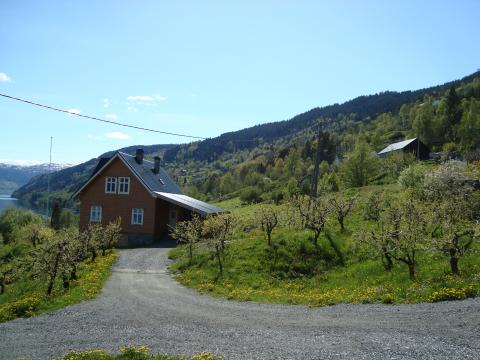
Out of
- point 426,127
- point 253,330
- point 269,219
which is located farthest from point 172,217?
point 426,127

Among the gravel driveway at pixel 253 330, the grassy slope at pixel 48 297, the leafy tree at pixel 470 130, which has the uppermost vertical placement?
the leafy tree at pixel 470 130

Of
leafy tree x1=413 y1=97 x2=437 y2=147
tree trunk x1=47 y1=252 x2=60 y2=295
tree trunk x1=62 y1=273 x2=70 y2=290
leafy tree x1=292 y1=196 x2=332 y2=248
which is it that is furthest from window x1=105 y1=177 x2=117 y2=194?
leafy tree x1=413 y1=97 x2=437 y2=147

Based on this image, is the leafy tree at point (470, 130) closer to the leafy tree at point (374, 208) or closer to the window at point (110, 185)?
the leafy tree at point (374, 208)

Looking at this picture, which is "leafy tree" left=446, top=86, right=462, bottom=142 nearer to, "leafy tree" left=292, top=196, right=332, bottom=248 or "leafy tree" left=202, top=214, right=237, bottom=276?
"leafy tree" left=292, top=196, right=332, bottom=248

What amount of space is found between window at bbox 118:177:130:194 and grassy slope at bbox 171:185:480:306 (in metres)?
14.9

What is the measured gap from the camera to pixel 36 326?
50.5ft

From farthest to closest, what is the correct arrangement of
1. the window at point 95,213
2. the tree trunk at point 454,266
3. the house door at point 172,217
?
the house door at point 172,217 < the window at point 95,213 < the tree trunk at point 454,266

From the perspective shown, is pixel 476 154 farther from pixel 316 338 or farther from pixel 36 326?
pixel 36 326

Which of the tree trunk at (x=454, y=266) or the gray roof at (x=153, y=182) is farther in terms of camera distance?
the gray roof at (x=153, y=182)

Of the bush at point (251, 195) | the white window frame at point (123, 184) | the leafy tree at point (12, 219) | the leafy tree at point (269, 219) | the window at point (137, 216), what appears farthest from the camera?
the leafy tree at point (12, 219)

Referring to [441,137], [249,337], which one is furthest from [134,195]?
[441,137]

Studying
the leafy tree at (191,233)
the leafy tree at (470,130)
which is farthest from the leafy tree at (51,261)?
the leafy tree at (470,130)

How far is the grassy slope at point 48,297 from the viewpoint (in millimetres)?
17938

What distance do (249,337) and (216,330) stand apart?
1.60 m
